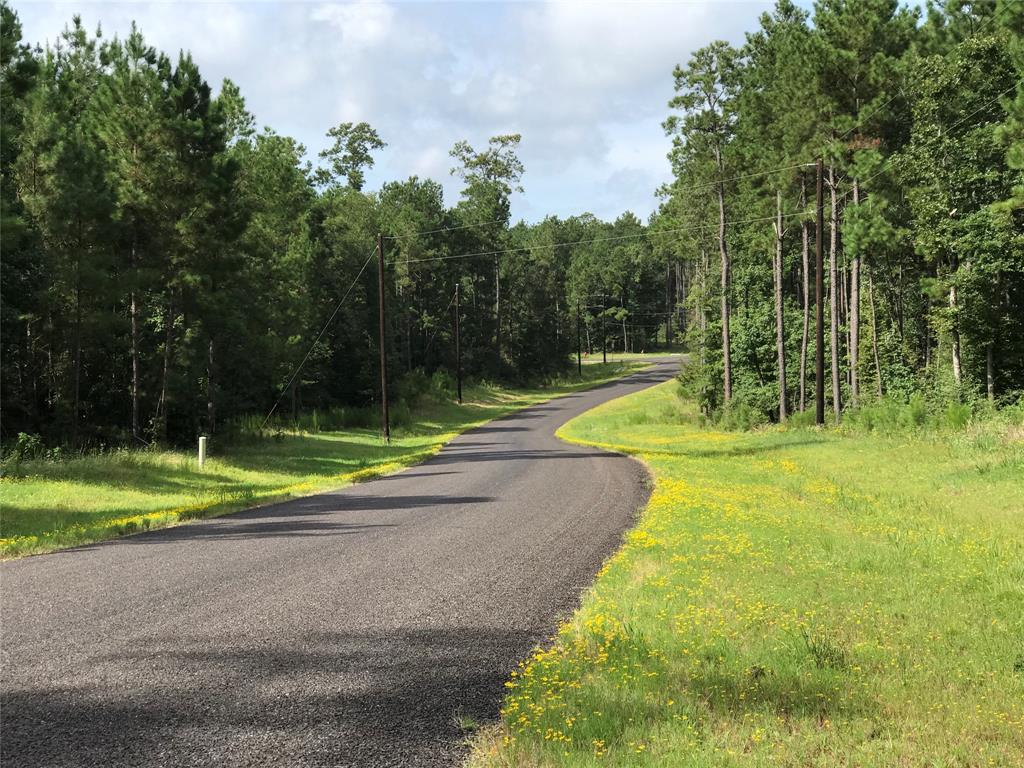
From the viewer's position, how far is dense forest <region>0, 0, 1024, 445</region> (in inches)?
924

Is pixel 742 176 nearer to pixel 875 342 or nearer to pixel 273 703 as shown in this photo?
pixel 875 342

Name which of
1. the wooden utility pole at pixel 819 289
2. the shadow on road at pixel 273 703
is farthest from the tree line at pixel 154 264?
the wooden utility pole at pixel 819 289

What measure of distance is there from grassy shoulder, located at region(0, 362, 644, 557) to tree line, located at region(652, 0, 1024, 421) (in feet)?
64.4

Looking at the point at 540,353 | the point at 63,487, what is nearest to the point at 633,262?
the point at 540,353

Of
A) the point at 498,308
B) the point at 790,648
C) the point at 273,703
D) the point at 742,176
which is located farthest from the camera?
the point at 498,308

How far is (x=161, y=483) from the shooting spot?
752 inches

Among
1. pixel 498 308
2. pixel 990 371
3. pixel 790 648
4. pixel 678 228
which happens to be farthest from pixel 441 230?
pixel 790 648

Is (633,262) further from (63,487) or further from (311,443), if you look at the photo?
(63,487)

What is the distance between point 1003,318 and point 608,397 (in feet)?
117

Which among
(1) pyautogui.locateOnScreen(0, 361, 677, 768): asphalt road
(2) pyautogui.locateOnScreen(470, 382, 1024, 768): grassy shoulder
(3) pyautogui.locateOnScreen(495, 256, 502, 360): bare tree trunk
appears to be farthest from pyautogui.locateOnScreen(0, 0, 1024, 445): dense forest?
(3) pyautogui.locateOnScreen(495, 256, 502, 360): bare tree trunk

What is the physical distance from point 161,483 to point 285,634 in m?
14.8

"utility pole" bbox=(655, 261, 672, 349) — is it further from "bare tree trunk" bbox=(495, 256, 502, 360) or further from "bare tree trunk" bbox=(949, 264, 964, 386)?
"bare tree trunk" bbox=(949, 264, 964, 386)

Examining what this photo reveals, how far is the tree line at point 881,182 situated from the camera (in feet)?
82.6

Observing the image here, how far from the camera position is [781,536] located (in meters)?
10.0
